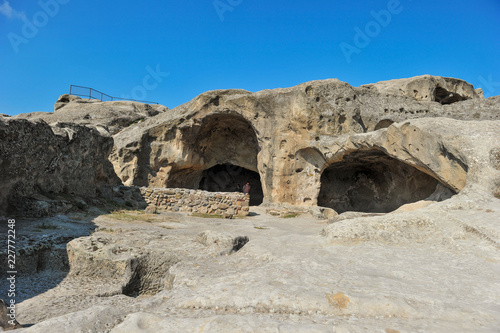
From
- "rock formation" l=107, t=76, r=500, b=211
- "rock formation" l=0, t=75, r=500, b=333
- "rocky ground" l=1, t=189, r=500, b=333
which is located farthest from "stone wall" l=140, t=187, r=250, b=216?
"rocky ground" l=1, t=189, r=500, b=333

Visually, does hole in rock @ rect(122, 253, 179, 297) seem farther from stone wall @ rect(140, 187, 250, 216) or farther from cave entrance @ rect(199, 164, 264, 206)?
cave entrance @ rect(199, 164, 264, 206)

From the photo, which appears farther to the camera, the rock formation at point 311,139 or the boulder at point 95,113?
the boulder at point 95,113

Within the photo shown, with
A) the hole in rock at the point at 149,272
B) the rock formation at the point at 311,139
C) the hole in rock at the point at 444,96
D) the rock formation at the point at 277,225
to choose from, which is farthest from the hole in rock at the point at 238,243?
the hole in rock at the point at 444,96

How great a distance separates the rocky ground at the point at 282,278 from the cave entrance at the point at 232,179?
54.6ft

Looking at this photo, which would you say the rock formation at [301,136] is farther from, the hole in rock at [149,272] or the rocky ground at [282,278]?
the hole in rock at [149,272]

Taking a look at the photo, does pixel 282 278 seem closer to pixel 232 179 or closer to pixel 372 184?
pixel 372 184

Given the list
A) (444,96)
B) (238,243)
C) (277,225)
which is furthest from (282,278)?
(444,96)

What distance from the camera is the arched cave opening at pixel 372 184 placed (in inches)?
588

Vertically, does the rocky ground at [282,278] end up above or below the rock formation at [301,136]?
below

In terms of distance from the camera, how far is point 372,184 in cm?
1734

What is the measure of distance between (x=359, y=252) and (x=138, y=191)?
9.06 m

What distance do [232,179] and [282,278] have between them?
20.4 metres

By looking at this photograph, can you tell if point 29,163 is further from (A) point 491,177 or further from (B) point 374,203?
(B) point 374,203

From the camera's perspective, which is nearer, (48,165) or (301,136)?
(48,165)
